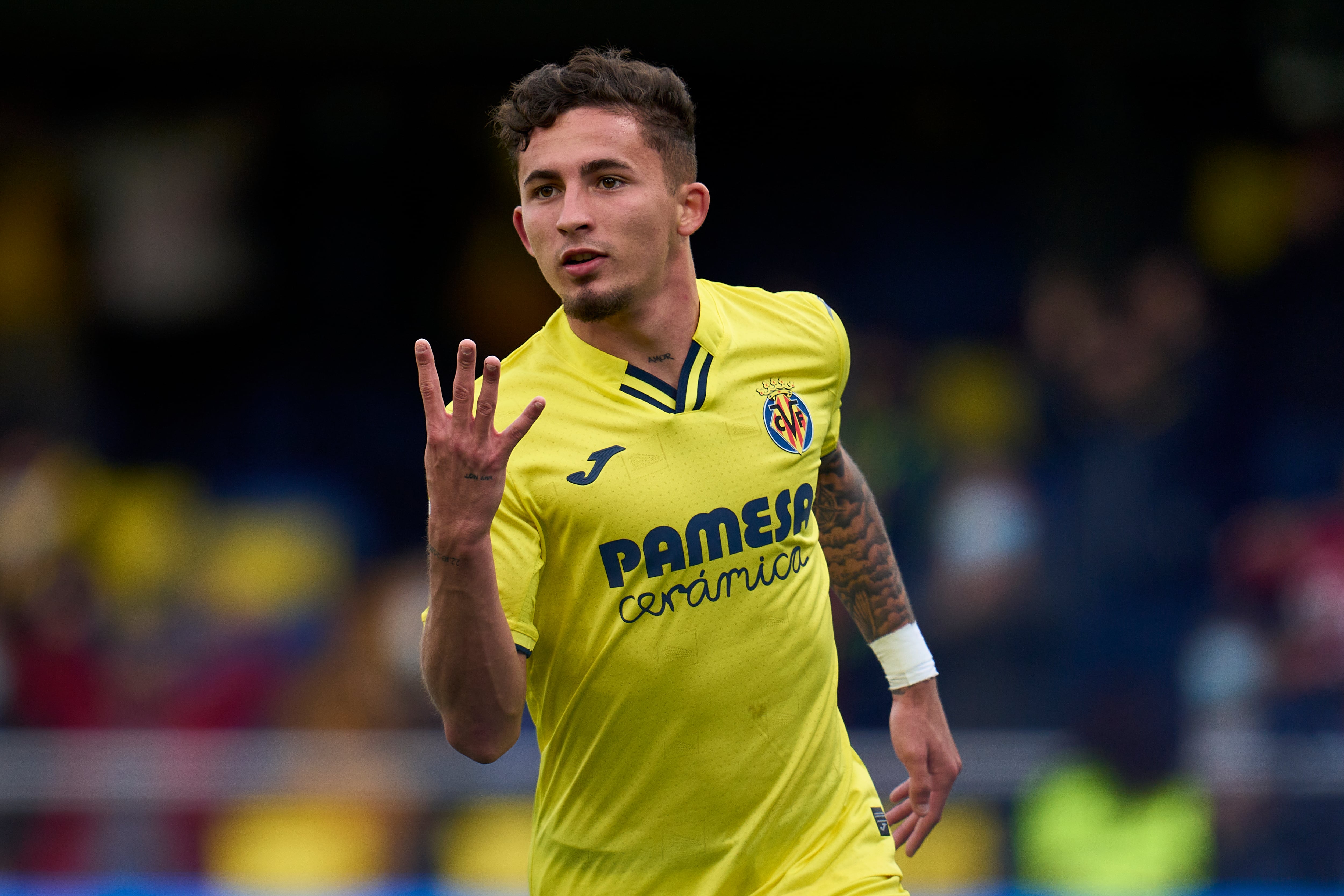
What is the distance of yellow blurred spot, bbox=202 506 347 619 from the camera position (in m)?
8.43

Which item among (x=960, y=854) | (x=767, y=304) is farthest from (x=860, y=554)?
(x=960, y=854)

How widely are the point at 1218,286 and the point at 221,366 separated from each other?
6.15m

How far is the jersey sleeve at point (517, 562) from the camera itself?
258cm

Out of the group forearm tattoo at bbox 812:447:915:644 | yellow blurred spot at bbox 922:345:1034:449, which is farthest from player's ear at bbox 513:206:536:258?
yellow blurred spot at bbox 922:345:1034:449

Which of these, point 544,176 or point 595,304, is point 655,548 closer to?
point 595,304

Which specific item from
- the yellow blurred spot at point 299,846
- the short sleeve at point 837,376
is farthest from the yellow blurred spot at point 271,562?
the short sleeve at point 837,376

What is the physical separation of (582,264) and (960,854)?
4.42 metres

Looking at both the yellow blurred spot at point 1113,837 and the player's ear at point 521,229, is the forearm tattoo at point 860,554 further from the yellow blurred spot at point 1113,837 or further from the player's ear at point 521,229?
the yellow blurred spot at point 1113,837

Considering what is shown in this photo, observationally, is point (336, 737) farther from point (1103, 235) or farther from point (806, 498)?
point (1103, 235)

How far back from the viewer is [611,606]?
9.06 ft

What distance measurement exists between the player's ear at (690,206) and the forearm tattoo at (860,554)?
0.65 metres

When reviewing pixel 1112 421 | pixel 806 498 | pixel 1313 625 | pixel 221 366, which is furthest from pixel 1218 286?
pixel 806 498

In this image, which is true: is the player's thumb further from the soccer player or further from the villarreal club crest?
the villarreal club crest

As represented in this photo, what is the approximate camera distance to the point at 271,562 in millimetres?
8688
